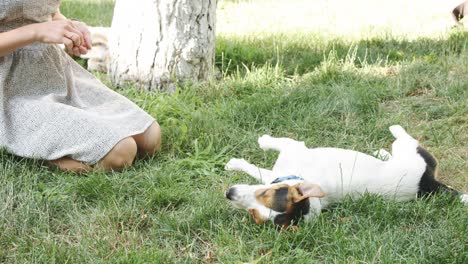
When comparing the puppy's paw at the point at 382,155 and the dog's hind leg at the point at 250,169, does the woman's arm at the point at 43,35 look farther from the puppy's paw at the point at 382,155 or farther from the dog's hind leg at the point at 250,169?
the puppy's paw at the point at 382,155

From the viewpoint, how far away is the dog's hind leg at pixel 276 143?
12.5 feet

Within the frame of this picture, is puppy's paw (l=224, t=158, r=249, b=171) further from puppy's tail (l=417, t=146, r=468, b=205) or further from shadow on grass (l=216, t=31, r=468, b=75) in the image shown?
shadow on grass (l=216, t=31, r=468, b=75)

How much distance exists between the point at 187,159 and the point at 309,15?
4.08m

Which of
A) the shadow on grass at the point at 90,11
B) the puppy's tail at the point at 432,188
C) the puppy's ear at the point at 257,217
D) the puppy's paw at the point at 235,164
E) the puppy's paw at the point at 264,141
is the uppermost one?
the puppy's tail at the point at 432,188

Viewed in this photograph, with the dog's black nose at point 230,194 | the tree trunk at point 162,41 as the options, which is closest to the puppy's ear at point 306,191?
the dog's black nose at point 230,194

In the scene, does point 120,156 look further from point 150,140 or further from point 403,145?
point 403,145

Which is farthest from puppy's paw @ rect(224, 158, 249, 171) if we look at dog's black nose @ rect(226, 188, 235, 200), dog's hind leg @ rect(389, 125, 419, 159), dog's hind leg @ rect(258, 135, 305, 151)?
dog's hind leg @ rect(389, 125, 419, 159)

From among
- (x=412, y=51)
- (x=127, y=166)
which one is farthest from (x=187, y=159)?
(x=412, y=51)

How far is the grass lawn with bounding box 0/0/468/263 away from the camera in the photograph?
2918 millimetres

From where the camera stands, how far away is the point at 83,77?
4.06 meters

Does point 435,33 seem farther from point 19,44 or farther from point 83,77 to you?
point 19,44

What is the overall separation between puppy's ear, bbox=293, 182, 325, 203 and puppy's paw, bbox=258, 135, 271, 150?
98 centimetres

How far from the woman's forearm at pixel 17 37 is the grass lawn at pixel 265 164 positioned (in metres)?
0.62

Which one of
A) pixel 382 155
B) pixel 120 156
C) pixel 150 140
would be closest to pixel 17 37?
pixel 120 156
